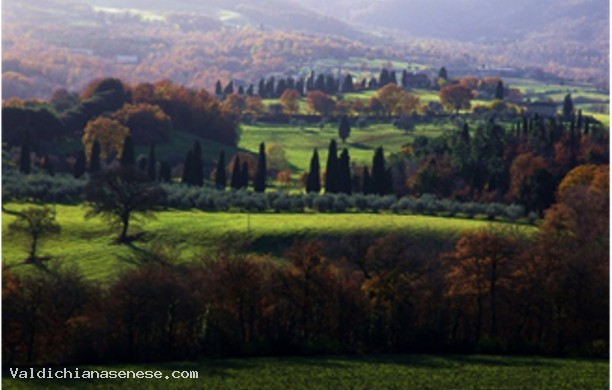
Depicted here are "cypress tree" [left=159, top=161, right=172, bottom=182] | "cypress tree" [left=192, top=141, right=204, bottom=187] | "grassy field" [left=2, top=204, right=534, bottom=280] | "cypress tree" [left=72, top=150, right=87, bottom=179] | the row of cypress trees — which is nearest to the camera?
"grassy field" [left=2, top=204, right=534, bottom=280]

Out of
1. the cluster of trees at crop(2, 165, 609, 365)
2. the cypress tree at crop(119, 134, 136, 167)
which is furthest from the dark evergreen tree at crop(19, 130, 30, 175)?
the cluster of trees at crop(2, 165, 609, 365)

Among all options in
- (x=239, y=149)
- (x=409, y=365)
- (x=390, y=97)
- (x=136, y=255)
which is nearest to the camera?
(x=409, y=365)

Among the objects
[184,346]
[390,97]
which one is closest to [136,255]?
[184,346]

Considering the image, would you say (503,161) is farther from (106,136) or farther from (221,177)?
(106,136)

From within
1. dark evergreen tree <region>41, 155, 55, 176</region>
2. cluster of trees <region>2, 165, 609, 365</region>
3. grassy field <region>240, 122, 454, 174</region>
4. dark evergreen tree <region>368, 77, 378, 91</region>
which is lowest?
grassy field <region>240, 122, 454, 174</region>

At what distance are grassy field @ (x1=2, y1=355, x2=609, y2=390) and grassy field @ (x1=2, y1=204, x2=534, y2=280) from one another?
19.9 meters

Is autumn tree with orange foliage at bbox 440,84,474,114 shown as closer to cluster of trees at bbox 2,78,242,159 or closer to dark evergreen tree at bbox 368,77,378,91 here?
dark evergreen tree at bbox 368,77,378,91

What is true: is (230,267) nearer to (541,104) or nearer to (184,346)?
(184,346)

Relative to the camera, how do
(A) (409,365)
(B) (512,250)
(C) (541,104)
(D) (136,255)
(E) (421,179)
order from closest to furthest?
(A) (409,365) < (B) (512,250) < (D) (136,255) < (E) (421,179) < (C) (541,104)

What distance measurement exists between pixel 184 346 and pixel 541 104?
4503 inches

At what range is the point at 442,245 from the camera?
60156 millimetres

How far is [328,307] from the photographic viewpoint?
144 ft

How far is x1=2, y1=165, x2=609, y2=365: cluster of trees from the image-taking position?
39.8 metres

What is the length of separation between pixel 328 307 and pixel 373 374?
904 cm
